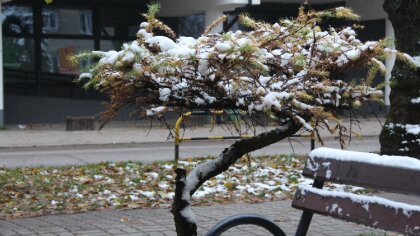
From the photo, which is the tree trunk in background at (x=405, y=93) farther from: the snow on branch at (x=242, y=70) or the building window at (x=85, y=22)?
the building window at (x=85, y=22)

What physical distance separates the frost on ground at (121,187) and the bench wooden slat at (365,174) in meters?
3.57

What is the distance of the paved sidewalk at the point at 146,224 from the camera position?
6289mm

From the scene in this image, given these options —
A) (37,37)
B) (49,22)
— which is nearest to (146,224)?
(37,37)

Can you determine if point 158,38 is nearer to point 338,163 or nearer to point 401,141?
point 338,163

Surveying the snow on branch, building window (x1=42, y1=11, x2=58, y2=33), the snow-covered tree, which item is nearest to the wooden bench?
the snow-covered tree

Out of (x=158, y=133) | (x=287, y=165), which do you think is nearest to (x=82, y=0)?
(x=158, y=133)

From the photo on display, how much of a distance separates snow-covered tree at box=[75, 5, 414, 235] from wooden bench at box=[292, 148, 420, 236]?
0.82 feet

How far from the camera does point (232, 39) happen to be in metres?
4.01

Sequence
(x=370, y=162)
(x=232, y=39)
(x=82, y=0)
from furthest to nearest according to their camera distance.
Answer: (x=82, y=0)
(x=370, y=162)
(x=232, y=39)

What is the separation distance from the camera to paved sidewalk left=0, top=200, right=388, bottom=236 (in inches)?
248

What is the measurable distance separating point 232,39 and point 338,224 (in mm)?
3295

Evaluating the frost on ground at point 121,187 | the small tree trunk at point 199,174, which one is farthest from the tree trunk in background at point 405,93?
the small tree trunk at point 199,174

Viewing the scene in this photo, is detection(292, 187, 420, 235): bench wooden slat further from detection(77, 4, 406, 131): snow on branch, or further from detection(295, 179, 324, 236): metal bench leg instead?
detection(77, 4, 406, 131): snow on branch

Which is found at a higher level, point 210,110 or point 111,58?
point 111,58
